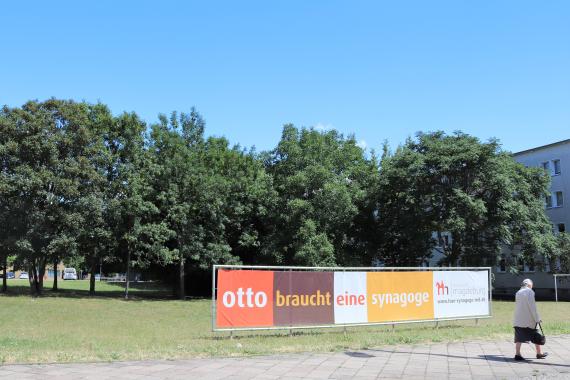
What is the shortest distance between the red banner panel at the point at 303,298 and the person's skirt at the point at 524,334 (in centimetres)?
522

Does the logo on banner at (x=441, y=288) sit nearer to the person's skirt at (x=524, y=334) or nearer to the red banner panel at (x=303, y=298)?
the red banner panel at (x=303, y=298)

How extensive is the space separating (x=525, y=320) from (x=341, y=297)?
5.23m

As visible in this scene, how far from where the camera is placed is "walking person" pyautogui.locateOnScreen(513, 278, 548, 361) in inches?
411

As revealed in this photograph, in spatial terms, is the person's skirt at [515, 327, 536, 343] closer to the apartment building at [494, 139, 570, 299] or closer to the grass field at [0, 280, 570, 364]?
the grass field at [0, 280, 570, 364]

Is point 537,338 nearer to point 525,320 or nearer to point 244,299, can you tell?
point 525,320

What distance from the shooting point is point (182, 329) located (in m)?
16.7

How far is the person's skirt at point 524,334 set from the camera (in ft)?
34.2

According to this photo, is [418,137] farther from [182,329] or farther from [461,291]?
[182,329]

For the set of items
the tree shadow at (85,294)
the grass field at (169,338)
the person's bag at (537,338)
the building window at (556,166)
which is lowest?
the tree shadow at (85,294)

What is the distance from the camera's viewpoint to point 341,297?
1477 cm

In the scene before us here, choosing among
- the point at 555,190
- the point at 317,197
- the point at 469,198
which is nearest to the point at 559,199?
the point at 555,190

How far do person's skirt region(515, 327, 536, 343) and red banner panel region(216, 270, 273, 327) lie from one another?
5.91 m

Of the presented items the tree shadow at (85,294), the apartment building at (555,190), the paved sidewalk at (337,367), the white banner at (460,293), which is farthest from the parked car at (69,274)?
the paved sidewalk at (337,367)

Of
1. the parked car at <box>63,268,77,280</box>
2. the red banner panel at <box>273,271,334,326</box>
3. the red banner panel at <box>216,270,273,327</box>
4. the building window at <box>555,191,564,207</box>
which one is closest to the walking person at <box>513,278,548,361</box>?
the red banner panel at <box>273,271,334,326</box>
